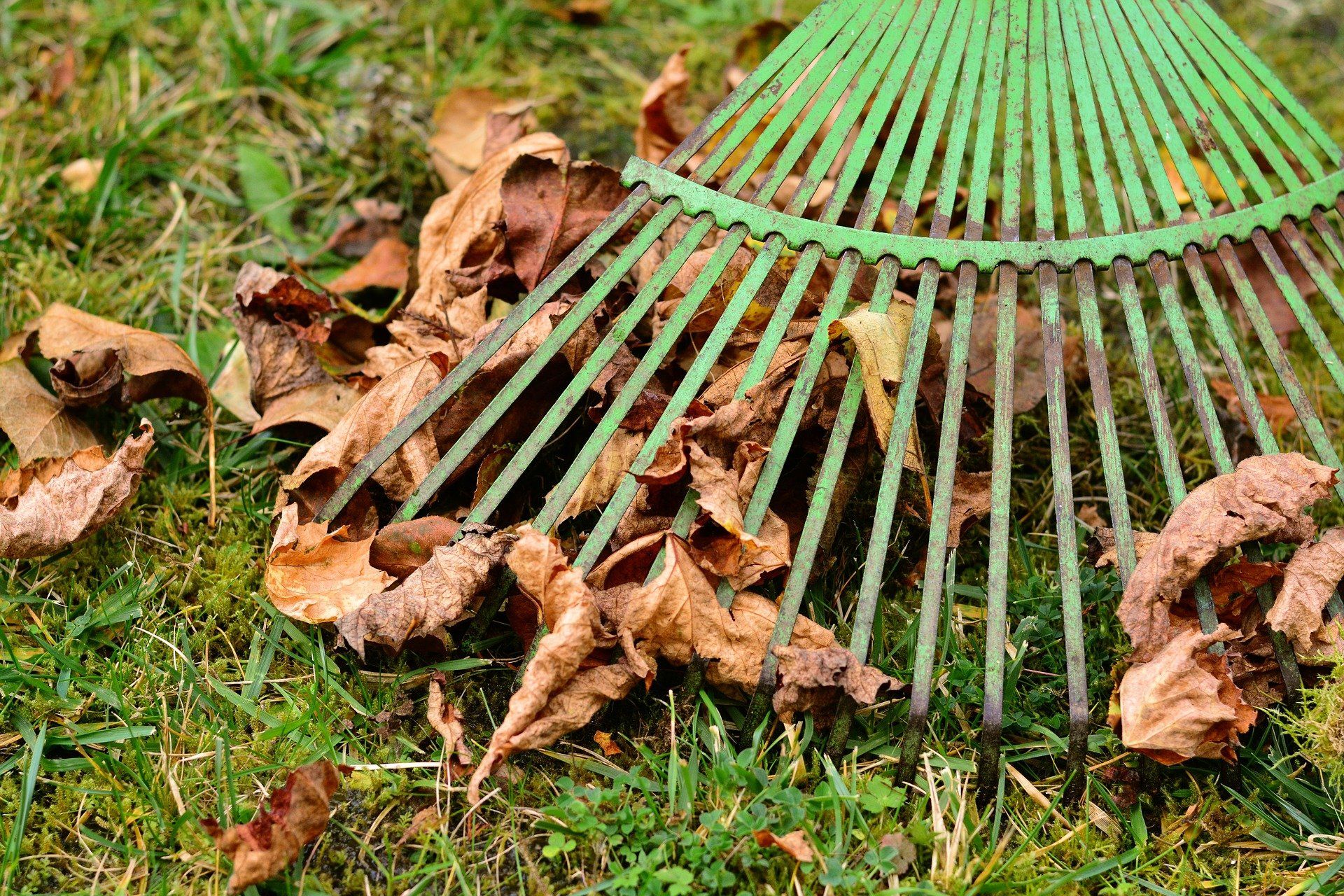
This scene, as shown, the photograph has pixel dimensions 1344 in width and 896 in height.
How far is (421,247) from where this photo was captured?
2.12 metres

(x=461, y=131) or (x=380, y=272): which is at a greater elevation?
(x=461, y=131)

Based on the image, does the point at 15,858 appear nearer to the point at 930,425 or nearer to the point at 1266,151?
the point at 930,425

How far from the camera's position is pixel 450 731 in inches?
60.2

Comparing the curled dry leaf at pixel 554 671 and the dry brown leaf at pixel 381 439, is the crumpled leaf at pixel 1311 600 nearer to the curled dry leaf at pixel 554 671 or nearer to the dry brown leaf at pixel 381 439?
the curled dry leaf at pixel 554 671

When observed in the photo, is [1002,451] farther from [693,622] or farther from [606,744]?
[606,744]

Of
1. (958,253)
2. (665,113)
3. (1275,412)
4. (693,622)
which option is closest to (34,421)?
(693,622)

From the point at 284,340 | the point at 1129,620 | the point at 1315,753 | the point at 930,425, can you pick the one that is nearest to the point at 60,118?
the point at 284,340

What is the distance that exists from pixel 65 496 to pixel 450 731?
747mm

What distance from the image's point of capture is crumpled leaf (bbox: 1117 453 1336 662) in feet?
5.08

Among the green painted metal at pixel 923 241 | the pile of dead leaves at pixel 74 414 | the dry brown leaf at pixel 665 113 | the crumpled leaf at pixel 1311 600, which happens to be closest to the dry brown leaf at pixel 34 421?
the pile of dead leaves at pixel 74 414

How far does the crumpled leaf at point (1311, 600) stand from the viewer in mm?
1552

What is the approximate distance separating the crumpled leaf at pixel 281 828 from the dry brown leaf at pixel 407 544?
33 centimetres

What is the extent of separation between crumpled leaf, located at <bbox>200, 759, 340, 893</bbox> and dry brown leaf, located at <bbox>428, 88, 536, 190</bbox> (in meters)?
1.40

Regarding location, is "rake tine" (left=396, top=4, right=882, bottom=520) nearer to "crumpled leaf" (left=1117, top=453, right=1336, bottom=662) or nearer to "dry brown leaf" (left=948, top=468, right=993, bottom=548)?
"dry brown leaf" (left=948, top=468, right=993, bottom=548)
